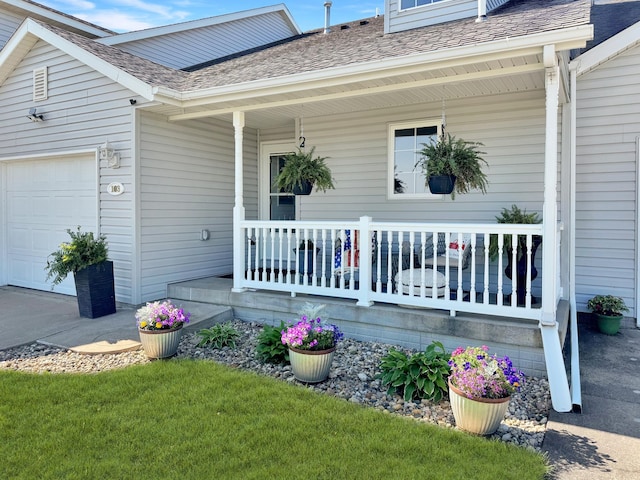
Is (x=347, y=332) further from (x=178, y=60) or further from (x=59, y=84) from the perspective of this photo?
(x=178, y=60)

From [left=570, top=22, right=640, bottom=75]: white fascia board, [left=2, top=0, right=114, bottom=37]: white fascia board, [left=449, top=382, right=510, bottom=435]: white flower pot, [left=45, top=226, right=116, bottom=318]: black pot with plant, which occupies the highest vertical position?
[left=2, top=0, right=114, bottom=37]: white fascia board

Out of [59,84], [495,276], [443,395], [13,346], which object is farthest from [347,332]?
[59,84]

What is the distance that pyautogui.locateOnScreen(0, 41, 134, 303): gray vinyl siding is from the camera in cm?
599

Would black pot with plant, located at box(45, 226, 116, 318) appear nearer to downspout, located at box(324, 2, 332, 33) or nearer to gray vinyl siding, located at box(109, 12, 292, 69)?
gray vinyl siding, located at box(109, 12, 292, 69)

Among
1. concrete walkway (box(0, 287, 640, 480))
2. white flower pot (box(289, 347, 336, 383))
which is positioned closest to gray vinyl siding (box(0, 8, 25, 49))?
concrete walkway (box(0, 287, 640, 480))

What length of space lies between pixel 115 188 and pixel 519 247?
5161mm

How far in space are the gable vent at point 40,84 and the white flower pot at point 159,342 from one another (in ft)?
16.2

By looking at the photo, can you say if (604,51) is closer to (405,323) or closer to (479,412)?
(405,323)

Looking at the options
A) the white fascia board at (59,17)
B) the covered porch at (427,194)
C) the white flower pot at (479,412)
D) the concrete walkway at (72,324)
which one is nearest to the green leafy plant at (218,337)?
the concrete walkway at (72,324)

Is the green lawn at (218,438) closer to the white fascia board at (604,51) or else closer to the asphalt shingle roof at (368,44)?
the asphalt shingle roof at (368,44)

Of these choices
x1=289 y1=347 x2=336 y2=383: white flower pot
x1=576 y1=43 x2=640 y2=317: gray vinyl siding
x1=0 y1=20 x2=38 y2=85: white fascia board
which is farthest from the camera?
x1=0 y1=20 x2=38 y2=85: white fascia board

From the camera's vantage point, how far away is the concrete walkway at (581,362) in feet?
8.54

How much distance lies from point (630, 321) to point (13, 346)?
6.92m

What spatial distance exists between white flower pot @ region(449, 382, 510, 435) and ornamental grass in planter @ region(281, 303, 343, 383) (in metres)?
1.12
